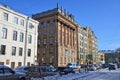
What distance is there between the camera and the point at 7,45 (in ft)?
141

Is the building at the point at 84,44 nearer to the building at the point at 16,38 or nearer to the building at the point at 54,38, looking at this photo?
the building at the point at 54,38

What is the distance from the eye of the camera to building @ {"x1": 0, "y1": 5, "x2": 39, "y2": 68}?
139 feet

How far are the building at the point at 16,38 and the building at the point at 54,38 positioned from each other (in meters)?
18.4

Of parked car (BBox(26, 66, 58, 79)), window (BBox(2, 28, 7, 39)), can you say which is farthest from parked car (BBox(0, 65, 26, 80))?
window (BBox(2, 28, 7, 39))

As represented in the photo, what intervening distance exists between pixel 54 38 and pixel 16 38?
26461 millimetres

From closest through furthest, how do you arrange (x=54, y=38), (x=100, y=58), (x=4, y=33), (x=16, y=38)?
(x=4, y=33), (x=16, y=38), (x=54, y=38), (x=100, y=58)

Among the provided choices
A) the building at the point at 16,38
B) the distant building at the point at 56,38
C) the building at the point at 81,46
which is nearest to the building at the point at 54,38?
the distant building at the point at 56,38

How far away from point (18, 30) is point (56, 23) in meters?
26.4

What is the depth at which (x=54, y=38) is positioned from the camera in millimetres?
71312

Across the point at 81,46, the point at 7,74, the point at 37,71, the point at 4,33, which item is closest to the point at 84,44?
the point at 81,46

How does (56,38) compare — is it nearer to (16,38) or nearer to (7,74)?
(16,38)

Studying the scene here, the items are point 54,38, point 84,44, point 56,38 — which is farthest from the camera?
point 84,44

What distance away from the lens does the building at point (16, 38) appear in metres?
42.3

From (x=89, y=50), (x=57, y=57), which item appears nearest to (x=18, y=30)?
(x=57, y=57)
